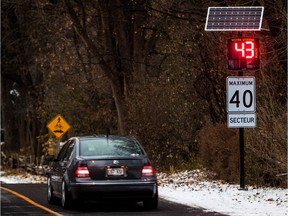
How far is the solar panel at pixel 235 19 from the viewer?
2244cm

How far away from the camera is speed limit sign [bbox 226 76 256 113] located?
21766 mm

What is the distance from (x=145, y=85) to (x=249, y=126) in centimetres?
1103

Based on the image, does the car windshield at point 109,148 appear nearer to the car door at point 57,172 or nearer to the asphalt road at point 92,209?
the car door at point 57,172

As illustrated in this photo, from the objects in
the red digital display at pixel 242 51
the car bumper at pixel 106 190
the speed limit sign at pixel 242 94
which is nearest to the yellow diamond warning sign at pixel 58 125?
the speed limit sign at pixel 242 94

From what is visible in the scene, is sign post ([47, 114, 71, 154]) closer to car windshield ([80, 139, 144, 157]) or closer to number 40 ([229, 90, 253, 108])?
number 40 ([229, 90, 253, 108])

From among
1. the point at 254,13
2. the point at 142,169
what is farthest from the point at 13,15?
the point at 142,169

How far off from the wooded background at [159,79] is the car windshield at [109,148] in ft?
12.9

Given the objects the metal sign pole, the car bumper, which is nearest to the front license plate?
the car bumper

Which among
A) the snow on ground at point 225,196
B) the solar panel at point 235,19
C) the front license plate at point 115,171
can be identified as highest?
the solar panel at point 235,19

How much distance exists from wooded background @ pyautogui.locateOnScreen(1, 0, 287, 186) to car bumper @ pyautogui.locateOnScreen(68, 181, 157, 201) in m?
4.53

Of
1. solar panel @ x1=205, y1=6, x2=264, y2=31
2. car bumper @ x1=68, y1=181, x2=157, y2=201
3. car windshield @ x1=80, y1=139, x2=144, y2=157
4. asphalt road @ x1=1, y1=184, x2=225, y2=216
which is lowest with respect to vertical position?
asphalt road @ x1=1, y1=184, x2=225, y2=216

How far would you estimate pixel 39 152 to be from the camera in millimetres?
50562

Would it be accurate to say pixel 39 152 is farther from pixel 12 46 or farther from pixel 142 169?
pixel 142 169

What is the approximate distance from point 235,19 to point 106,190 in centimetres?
727
